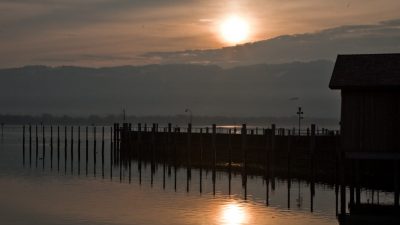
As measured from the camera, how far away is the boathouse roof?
1246 inches

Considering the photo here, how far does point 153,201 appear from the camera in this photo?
4206 cm

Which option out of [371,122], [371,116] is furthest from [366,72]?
[371,122]

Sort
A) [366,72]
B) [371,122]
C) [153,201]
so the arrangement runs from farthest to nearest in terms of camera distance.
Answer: [153,201], [366,72], [371,122]

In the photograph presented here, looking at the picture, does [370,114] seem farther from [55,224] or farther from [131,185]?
[131,185]

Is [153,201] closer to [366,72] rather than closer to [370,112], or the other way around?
[370,112]

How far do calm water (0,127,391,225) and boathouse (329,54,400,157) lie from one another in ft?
15.7

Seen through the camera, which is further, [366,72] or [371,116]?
[366,72]

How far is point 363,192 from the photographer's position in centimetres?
4256

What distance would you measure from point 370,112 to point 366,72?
6.53 ft

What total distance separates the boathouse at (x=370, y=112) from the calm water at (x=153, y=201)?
15.7 feet

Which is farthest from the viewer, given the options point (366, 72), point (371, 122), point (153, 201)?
point (153, 201)

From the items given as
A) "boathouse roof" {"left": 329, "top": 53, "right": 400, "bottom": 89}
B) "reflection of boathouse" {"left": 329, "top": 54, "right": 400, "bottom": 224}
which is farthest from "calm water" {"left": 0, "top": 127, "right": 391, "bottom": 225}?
"boathouse roof" {"left": 329, "top": 53, "right": 400, "bottom": 89}

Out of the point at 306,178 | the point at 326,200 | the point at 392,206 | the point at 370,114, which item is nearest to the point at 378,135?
the point at 370,114

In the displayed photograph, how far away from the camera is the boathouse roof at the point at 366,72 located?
31656 mm
